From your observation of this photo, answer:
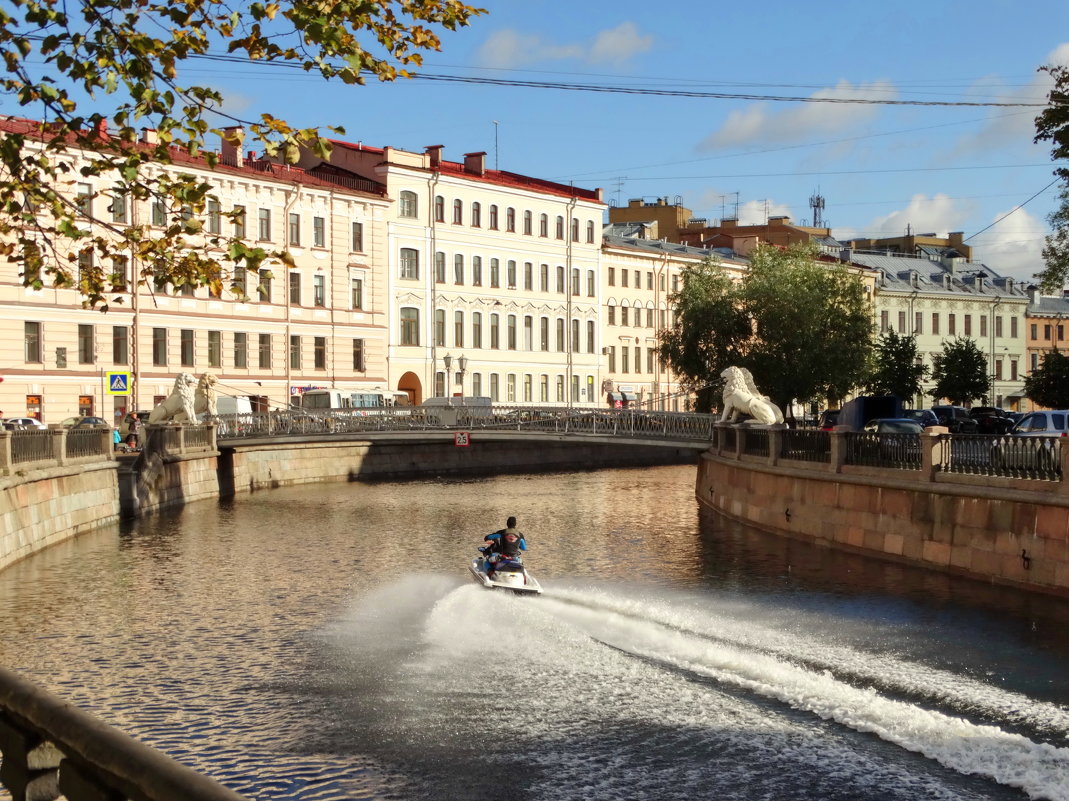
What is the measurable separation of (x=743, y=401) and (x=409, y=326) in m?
35.1

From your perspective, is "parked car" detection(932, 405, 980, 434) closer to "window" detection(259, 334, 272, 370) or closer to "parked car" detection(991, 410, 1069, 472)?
"window" detection(259, 334, 272, 370)

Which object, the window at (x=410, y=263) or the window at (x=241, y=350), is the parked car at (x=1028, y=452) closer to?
the window at (x=241, y=350)

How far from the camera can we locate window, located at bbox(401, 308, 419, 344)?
73787mm

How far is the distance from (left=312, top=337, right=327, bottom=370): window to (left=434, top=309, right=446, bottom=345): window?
7.77 metres

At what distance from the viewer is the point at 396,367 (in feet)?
241

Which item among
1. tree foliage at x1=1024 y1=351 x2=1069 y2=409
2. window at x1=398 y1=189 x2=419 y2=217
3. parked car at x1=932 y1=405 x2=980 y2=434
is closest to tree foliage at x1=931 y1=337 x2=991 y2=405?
tree foliage at x1=1024 y1=351 x2=1069 y2=409

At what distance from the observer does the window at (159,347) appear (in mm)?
61125

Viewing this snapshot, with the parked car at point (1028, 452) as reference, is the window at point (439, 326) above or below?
above

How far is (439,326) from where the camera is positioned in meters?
75.9

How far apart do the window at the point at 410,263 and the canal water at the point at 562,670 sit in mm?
42459

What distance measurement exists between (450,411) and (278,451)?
6.59 m

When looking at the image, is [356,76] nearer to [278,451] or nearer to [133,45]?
[133,45]

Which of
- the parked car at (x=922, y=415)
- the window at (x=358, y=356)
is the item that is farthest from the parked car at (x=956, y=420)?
the window at (x=358, y=356)

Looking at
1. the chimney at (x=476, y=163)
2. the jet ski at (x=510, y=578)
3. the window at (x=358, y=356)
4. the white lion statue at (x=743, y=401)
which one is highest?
the chimney at (x=476, y=163)
